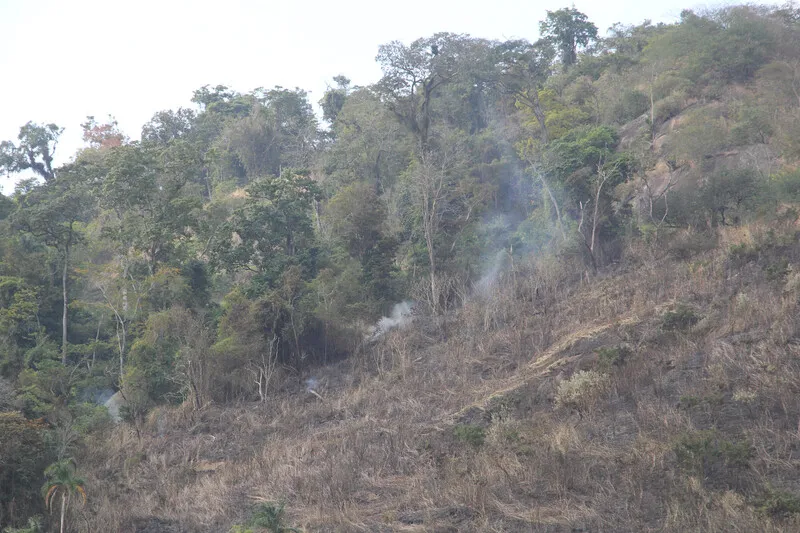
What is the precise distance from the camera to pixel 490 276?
26672mm

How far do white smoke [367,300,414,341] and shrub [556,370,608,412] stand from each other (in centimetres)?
1037

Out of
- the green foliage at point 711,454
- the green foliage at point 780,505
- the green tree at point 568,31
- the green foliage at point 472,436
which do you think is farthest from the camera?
the green tree at point 568,31

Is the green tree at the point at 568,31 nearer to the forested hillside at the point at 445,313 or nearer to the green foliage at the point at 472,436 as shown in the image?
the forested hillside at the point at 445,313

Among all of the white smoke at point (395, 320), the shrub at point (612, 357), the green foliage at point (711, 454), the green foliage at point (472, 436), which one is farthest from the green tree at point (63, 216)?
the green foliage at point (711, 454)

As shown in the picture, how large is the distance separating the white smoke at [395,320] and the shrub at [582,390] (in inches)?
408

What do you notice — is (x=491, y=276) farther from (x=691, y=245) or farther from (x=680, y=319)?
(x=680, y=319)

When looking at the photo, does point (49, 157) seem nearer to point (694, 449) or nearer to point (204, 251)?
point (204, 251)

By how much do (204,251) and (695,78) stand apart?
21.1 meters

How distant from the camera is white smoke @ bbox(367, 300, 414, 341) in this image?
23211mm

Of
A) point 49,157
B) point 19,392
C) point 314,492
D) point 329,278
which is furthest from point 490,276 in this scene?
point 49,157

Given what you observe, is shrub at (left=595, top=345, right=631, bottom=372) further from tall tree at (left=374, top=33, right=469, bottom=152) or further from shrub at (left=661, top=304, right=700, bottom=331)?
tall tree at (left=374, top=33, right=469, bottom=152)

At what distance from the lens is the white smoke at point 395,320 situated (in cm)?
2321

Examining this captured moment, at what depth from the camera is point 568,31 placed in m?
46.3

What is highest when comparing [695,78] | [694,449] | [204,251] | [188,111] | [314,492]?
[188,111]
